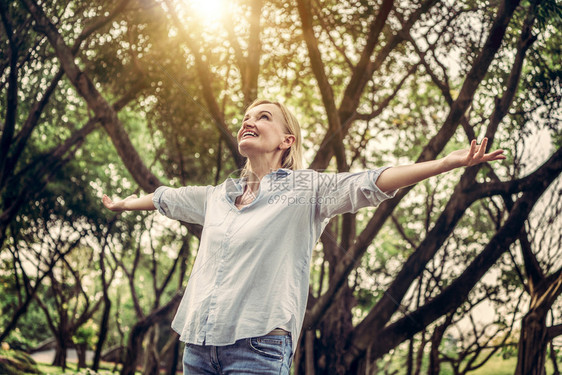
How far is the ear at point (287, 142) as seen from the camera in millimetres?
2486

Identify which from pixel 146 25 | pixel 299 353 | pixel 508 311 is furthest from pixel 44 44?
pixel 508 311

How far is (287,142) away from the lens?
249 cm

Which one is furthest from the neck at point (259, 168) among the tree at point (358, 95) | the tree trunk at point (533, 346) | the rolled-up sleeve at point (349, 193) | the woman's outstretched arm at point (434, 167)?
the tree trunk at point (533, 346)

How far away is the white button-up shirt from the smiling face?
7.3 inches

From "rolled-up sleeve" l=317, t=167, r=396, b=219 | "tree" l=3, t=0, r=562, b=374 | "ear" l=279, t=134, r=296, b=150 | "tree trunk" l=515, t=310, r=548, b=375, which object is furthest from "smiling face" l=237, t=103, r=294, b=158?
"tree trunk" l=515, t=310, r=548, b=375

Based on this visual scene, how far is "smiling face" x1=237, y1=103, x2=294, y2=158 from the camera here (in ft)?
7.88

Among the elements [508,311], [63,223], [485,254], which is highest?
[63,223]

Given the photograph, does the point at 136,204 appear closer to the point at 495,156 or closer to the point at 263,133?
the point at 263,133

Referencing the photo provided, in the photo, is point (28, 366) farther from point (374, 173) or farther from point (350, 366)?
point (374, 173)

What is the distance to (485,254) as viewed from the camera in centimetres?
597

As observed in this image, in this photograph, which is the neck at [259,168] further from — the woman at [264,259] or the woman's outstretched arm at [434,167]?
the woman's outstretched arm at [434,167]

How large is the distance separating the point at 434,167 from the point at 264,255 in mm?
694

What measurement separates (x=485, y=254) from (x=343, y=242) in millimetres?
1641

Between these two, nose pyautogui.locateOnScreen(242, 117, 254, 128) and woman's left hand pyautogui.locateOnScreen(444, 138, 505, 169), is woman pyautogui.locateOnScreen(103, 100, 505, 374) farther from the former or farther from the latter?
nose pyautogui.locateOnScreen(242, 117, 254, 128)
